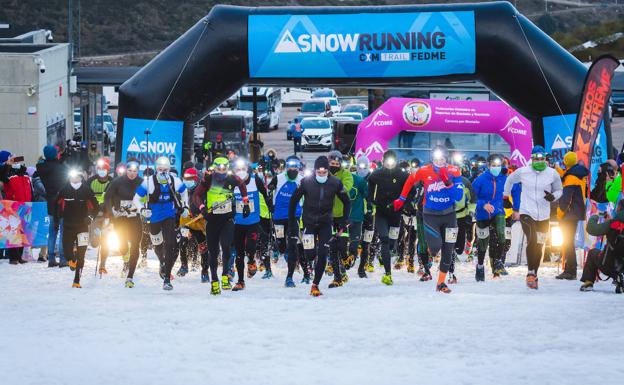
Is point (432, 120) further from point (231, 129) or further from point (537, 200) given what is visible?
point (231, 129)

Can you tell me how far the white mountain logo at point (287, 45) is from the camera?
20297 mm

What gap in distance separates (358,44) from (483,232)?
526 cm

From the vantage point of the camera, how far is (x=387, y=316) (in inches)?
499

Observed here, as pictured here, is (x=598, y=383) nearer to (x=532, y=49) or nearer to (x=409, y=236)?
(x=409, y=236)

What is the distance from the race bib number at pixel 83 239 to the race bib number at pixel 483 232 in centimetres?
507

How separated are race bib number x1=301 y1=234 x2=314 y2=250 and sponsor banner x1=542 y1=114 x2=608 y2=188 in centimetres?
631

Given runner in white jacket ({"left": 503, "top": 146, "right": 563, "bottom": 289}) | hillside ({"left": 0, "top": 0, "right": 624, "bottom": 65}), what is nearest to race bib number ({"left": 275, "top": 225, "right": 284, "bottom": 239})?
runner in white jacket ({"left": 503, "top": 146, "right": 563, "bottom": 289})

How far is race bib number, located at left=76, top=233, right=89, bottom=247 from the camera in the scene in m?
15.4

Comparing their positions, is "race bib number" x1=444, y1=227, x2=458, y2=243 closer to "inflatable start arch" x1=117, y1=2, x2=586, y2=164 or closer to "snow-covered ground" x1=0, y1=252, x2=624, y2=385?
"snow-covered ground" x1=0, y1=252, x2=624, y2=385

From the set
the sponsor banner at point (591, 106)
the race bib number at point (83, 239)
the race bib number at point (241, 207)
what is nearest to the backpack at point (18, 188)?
the race bib number at point (83, 239)

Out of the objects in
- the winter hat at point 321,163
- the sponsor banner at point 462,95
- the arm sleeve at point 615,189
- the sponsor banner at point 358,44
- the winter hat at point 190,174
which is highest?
the sponsor banner at point 462,95

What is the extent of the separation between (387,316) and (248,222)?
3.42 metres

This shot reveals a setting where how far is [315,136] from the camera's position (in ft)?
154

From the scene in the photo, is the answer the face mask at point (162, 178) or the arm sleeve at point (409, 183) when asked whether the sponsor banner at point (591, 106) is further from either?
the face mask at point (162, 178)
